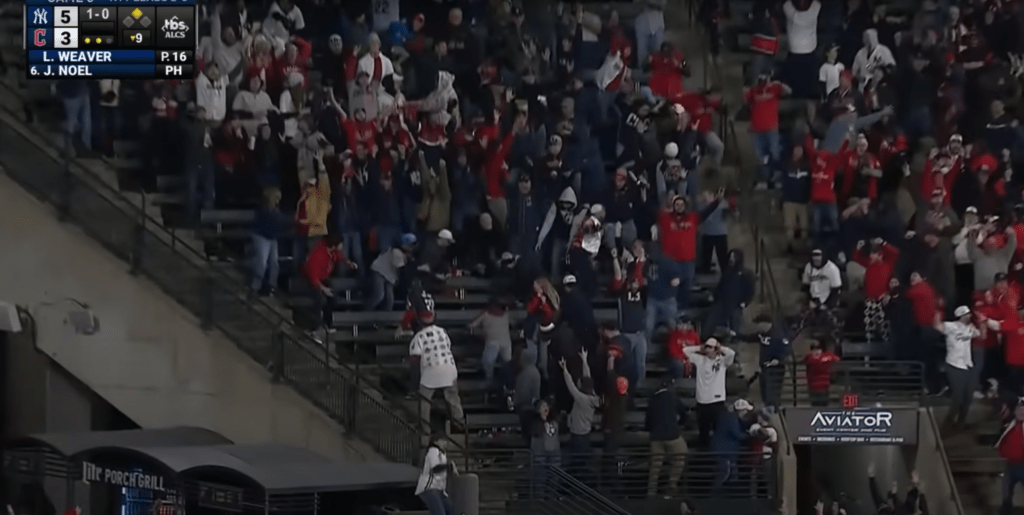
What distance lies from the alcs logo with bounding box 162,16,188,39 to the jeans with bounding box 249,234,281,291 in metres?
5.67

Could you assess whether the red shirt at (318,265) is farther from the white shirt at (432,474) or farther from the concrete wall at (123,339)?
the white shirt at (432,474)

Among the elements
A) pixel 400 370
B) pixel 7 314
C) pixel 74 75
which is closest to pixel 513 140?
pixel 400 370

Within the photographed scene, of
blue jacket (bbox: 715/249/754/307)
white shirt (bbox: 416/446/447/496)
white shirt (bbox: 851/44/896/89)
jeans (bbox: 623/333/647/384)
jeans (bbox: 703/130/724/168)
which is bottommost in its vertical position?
white shirt (bbox: 416/446/447/496)

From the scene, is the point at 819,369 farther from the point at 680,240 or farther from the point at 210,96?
the point at 210,96

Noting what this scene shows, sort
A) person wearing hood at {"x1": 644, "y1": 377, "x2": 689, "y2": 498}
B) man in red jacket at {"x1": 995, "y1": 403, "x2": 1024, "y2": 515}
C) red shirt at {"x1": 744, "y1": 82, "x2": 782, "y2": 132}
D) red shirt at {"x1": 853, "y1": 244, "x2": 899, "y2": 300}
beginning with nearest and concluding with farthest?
person wearing hood at {"x1": 644, "y1": 377, "x2": 689, "y2": 498} < man in red jacket at {"x1": 995, "y1": 403, "x2": 1024, "y2": 515} < red shirt at {"x1": 853, "y1": 244, "x2": 899, "y2": 300} < red shirt at {"x1": 744, "y1": 82, "x2": 782, "y2": 132}

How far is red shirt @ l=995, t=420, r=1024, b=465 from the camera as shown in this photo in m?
26.3

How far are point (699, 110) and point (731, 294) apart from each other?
11.5 ft

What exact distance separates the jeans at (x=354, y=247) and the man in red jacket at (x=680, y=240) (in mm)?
3410

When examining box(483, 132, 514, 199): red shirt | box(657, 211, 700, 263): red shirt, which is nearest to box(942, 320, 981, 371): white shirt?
box(657, 211, 700, 263): red shirt

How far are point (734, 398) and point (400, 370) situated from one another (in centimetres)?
373

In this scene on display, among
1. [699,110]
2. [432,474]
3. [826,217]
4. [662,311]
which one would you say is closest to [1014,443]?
[826,217]

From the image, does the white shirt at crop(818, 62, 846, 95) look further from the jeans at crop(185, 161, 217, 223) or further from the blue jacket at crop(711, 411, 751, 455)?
the jeans at crop(185, 161, 217, 223)

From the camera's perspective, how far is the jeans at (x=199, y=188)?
90.9 feet

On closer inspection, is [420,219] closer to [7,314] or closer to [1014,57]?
[7,314]
